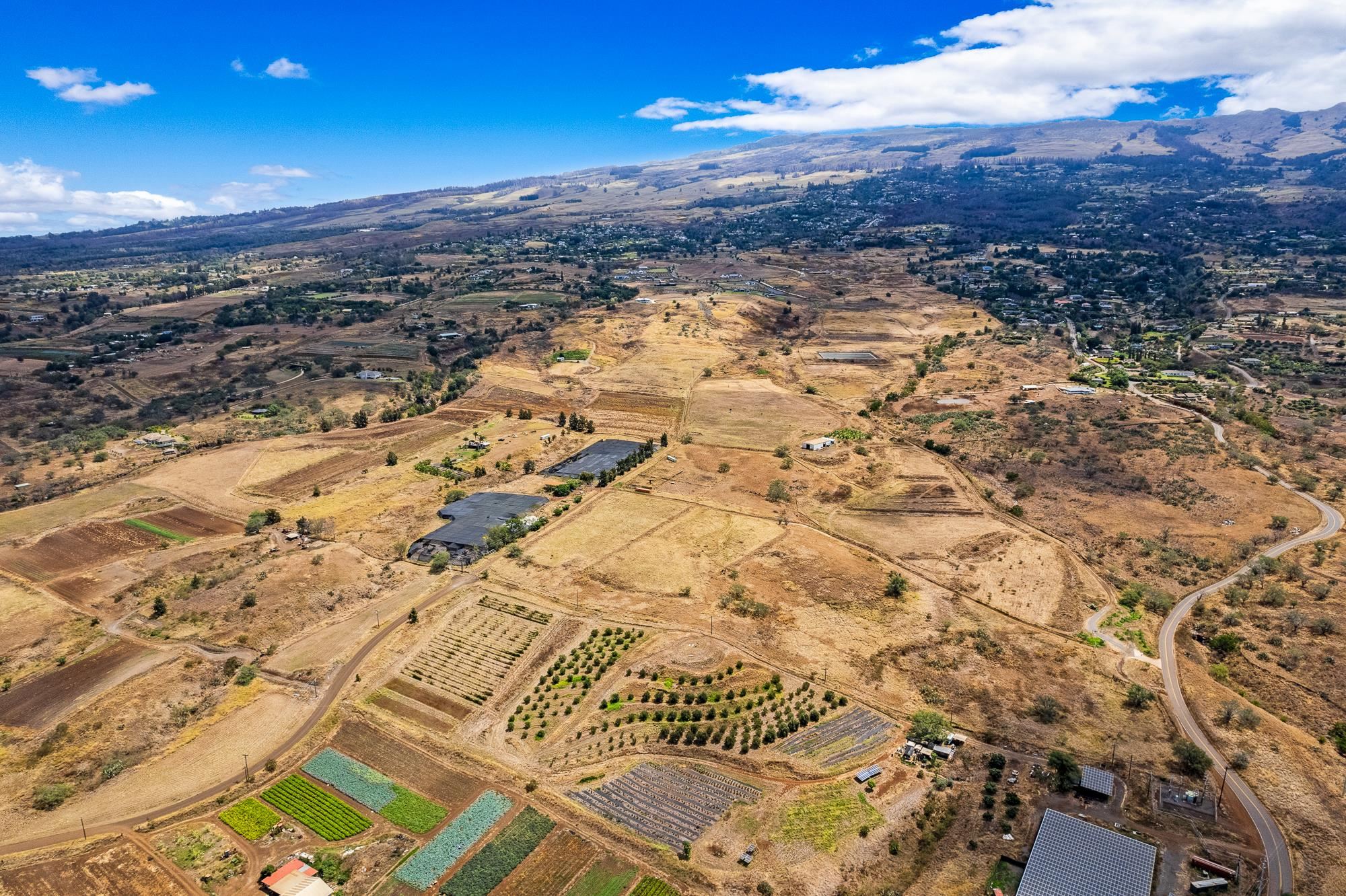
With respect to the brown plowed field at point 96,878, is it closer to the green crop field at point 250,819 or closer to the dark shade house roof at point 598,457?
the green crop field at point 250,819

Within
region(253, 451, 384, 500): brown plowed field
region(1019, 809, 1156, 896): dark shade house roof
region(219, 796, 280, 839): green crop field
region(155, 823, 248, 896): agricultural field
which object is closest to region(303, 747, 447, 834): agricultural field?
region(219, 796, 280, 839): green crop field

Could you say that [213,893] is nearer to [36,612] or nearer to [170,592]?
[170,592]

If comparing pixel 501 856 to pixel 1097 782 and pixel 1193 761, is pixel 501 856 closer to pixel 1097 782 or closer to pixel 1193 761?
pixel 1097 782

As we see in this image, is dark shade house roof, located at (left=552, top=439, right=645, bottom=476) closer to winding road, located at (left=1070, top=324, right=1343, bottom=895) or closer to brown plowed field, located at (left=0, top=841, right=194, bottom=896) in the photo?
winding road, located at (left=1070, top=324, right=1343, bottom=895)

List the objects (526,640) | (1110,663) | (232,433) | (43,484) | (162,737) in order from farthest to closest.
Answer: (232,433), (43,484), (526,640), (1110,663), (162,737)

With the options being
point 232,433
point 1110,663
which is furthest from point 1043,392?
point 232,433

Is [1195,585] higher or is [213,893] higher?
[213,893]

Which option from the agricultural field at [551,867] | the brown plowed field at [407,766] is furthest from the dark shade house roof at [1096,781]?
the brown plowed field at [407,766]
